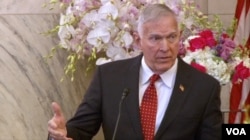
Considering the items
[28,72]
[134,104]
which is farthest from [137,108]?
[28,72]

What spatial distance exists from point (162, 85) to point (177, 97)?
0.10m

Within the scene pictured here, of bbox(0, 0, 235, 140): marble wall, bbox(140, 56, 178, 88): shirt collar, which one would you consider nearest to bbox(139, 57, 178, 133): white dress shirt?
bbox(140, 56, 178, 88): shirt collar

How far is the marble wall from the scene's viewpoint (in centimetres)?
346

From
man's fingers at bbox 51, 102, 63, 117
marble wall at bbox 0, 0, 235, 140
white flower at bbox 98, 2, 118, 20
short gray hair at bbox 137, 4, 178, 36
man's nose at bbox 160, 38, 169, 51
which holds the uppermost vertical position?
short gray hair at bbox 137, 4, 178, 36

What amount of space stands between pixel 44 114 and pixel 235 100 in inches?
54.2

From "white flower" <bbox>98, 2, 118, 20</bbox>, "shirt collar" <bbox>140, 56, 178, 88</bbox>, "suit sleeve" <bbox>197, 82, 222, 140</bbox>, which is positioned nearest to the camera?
"suit sleeve" <bbox>197, 82, 222, 140</bbox>

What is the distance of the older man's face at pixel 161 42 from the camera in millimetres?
2430

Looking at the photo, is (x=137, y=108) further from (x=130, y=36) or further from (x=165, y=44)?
(x=130, y=36)

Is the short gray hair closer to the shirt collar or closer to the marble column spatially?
the shirt collar

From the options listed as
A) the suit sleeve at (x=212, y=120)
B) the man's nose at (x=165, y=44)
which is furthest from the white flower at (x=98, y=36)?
the suit sleeve at (x=212, y=120)

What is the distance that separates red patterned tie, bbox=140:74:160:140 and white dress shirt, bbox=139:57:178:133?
2cm

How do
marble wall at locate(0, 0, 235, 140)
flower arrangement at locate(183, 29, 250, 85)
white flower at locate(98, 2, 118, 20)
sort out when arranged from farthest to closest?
marble wall at locate(0, 0, 235, 140) < white flower at locate(98, 2, 118, 20) < flower arrangement at locate(183, 29, 250, 85)

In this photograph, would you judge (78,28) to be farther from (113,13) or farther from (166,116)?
(166,116)

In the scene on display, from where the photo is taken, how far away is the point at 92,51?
318 cm
